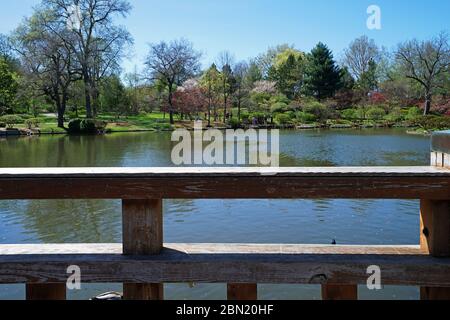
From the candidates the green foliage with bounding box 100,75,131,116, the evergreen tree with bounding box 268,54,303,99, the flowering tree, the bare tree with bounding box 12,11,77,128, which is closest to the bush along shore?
the flowering tree

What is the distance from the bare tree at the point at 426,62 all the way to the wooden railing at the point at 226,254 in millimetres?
57906

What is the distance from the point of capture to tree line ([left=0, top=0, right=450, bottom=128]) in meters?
40.5

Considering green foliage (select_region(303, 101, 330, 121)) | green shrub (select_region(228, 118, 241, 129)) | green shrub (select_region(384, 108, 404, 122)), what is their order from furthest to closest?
green foliage (select_region(303, 101, 330, 121))
green shrub (select_region(384, 108, 404, 122))
green shrub (select_region(228, 118, 241, 129))

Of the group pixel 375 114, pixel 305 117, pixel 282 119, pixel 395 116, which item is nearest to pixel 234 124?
pixel 282 119

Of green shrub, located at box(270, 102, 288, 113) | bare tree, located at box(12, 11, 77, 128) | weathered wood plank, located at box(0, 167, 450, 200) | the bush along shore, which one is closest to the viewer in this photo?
weathered wood plank, located at box(0, 167, 450, 200)

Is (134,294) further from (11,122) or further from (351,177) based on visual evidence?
(11,122)

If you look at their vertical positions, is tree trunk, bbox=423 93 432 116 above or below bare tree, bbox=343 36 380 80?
below

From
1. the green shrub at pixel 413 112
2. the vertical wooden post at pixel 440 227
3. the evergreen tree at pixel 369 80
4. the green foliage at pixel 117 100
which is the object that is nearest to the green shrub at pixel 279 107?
the evergreen tree at pixel 369 80

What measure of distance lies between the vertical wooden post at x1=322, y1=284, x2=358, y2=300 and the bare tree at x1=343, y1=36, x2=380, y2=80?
6895 cm

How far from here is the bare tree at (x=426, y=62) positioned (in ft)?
178

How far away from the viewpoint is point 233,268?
230 cm

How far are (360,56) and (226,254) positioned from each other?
7092 centimetres

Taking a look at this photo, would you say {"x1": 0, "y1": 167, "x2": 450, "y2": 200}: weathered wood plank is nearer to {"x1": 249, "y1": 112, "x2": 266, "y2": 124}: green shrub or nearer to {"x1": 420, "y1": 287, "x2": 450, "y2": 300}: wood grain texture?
{"x1": 420, "y1": 287, "x2": 450, "y2": 300}: wood grain texture
